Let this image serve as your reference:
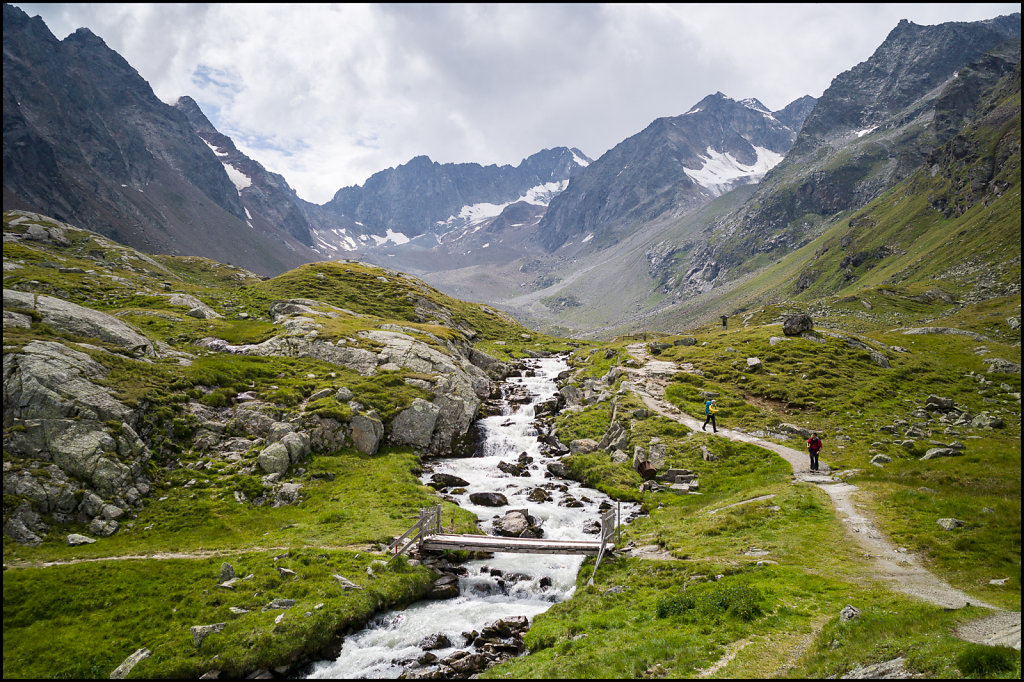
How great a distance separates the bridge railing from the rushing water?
325cm

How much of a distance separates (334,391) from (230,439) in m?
11.2

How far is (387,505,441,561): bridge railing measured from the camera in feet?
90.9

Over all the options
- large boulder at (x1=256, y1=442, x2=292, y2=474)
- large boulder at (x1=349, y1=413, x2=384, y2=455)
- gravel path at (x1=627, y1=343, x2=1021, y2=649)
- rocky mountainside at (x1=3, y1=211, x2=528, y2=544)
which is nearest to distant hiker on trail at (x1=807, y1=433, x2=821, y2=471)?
gravel path at (x1=627, y1=343, x2=1021, y2=649)

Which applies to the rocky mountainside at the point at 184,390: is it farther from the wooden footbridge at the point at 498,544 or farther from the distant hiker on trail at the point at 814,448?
the distant hiker on trail at the point at 814,448

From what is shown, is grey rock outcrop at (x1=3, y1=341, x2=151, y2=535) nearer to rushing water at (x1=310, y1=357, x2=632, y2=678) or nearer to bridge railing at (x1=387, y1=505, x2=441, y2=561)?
bridge railing at (x1=387, y1=505, x2=441, y2=561)

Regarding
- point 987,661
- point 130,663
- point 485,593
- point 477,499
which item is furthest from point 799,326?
point 130,663

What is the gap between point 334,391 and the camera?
47969 mm

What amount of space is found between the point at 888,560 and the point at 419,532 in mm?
25586

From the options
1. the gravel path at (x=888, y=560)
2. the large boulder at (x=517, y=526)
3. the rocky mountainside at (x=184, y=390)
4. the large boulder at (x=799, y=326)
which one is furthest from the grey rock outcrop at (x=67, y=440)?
the large boulder at (x=799, y=326)

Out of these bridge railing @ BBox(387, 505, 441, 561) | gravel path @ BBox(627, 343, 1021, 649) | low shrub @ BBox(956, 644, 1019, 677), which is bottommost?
bridge railing @ BBox(387, 505, 441, 561)

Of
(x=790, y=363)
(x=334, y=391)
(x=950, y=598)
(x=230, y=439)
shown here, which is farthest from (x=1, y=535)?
(x=790, y=363)

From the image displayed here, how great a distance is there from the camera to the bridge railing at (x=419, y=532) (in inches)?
1091

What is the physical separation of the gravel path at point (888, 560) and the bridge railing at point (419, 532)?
955 inches

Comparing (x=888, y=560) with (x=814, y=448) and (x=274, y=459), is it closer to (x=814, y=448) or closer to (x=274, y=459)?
(x=814, y=448)
